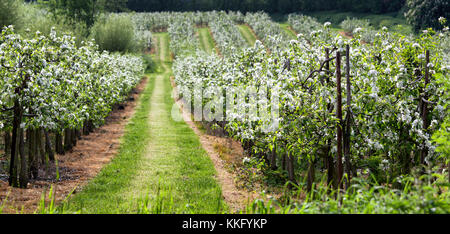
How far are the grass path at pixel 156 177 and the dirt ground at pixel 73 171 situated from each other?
554 mm

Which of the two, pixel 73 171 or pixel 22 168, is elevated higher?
pixel 22 168

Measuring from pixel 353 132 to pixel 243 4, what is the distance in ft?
437

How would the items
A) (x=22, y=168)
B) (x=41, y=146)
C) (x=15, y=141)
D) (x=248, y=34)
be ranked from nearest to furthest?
1. (x=15, y=141)
2. (x=22, y=168)
3. (x=41, y=146)
4. (x=248, y=34)

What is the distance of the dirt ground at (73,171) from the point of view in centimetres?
1052

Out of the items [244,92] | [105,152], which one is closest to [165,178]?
[244,92]

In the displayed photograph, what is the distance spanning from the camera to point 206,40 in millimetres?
91000

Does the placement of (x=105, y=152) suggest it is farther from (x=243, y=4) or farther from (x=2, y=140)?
(x=243, y=4)

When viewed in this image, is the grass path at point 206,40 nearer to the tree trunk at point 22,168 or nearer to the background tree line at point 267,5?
the background tree line at point 267,5

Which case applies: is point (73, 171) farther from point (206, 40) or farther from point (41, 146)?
point (206, 40)

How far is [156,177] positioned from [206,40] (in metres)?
79.4

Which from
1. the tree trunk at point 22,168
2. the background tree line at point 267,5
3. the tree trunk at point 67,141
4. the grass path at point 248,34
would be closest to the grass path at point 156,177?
the tree trunk at point 22,168

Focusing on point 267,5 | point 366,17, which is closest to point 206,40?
point 366,17

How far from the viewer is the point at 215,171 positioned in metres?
15.4

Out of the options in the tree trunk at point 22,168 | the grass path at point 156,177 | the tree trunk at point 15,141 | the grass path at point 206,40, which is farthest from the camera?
the grass path at point 206,40
